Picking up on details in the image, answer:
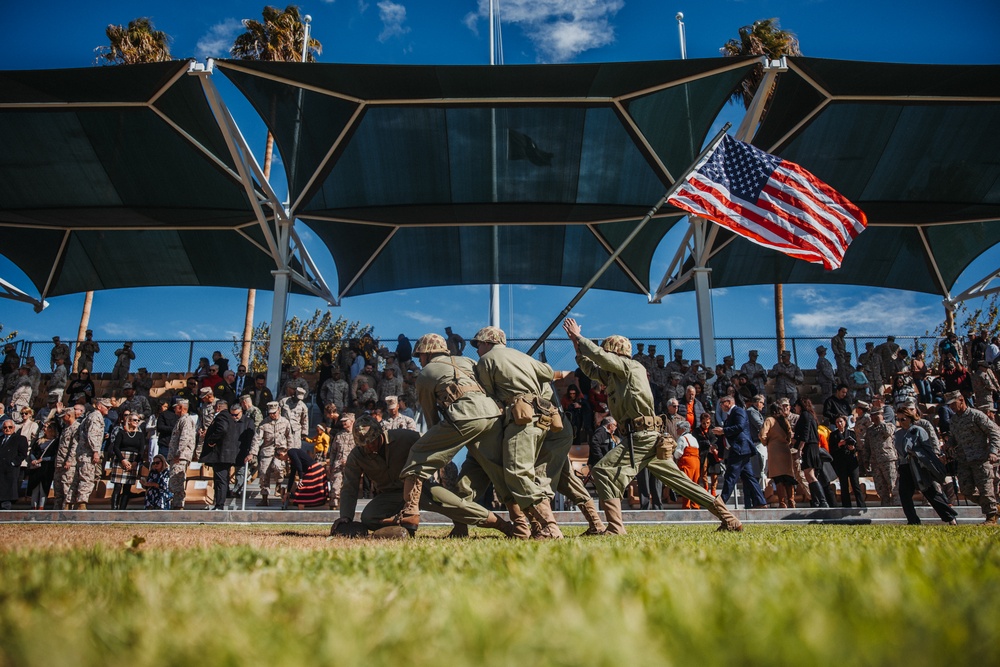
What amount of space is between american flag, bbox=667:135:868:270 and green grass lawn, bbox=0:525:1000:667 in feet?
26.3

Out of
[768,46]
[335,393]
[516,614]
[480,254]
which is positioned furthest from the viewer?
[768,46]

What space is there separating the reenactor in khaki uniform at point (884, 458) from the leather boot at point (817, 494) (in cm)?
102

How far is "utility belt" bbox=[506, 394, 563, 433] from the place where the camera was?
6.24 meters

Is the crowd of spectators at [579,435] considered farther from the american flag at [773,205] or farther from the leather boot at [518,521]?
the leather boot at [518,521]

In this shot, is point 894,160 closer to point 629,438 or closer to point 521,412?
point 629,438

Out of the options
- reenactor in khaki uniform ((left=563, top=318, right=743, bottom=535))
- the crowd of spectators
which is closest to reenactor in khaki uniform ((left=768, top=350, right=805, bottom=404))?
the crowd of spectators

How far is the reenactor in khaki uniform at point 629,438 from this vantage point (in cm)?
707

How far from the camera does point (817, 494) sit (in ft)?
37.8

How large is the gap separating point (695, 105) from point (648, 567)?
15.2 metres

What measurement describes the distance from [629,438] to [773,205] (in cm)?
509

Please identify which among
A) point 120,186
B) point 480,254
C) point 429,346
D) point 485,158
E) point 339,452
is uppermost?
point 485,158

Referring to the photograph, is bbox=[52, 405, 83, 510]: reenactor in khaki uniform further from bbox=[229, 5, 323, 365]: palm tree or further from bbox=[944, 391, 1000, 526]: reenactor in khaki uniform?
bbox=[229, 5, 323, 365]: palm tree

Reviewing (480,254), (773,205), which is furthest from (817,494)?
(480,254)

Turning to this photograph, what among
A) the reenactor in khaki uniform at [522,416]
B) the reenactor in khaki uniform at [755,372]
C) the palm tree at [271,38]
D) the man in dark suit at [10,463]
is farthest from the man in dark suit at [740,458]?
the palm tree at [271,38]
